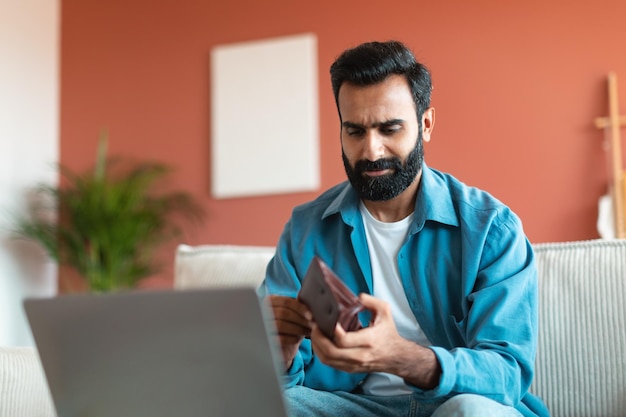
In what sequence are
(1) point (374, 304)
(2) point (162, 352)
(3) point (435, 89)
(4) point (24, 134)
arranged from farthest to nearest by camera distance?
(4) point (24, 134) → (3) point (435, 89) → (1) point (374, 304) → (2) point (162, 352)

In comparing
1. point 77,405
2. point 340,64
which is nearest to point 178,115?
point 340,64

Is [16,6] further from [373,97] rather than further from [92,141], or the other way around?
[373,97]

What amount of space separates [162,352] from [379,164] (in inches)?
30.3

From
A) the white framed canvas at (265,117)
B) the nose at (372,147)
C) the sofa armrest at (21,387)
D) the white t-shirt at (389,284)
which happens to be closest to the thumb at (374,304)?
the white t-shirt at (389,284)

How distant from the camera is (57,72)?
16.5ft

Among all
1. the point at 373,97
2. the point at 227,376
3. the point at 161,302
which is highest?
the point at 373,97

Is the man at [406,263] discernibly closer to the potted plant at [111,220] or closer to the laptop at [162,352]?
the laptop at [162,352]

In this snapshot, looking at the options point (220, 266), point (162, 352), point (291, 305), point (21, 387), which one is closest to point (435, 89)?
point (220, 266)

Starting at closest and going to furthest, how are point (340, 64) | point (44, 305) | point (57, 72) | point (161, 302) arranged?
1. point (161, 302)
2. point (44, 305)
3. point (340, 64)
4. point (57, 72)

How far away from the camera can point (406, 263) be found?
69.4 inches

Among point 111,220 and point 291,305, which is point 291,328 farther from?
point 111,220

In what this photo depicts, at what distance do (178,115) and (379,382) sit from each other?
126 inches

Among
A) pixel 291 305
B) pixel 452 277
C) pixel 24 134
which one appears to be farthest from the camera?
pixel 24 134

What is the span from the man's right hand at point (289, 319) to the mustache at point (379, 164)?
1.36 feet
